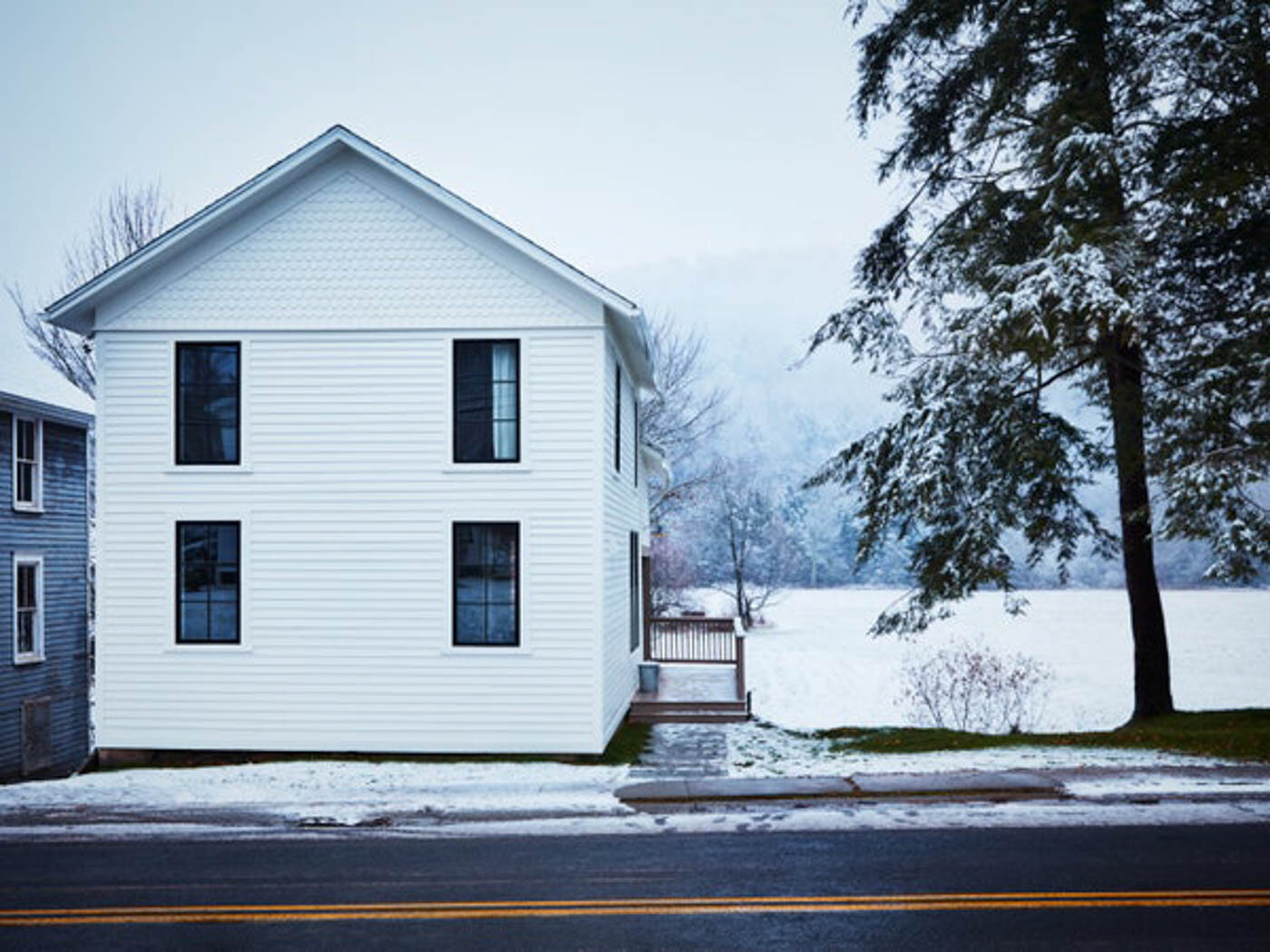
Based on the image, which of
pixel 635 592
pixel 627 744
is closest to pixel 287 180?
pixel 627 744

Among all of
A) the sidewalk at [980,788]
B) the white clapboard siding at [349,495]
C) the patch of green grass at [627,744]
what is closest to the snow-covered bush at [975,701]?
the patch of green grass at [627,744]

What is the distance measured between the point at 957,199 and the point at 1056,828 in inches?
474

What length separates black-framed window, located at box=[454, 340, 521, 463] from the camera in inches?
631

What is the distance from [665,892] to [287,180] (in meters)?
12.0

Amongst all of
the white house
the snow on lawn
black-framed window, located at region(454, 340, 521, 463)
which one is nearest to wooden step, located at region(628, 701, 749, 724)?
the white house

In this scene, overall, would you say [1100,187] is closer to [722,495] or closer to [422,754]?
[422,754]

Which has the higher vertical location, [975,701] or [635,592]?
[635,592]

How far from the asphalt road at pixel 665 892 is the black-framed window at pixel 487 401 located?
257 inches

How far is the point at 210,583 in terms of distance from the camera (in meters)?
16.2

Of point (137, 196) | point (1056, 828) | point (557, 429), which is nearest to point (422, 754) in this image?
point (557, 429)

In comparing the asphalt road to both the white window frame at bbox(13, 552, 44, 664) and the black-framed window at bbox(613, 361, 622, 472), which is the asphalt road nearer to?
the black-framed window at bbox(613, 361, 622, 472)

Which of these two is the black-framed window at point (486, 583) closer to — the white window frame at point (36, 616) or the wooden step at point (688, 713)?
the wooden step at point (688, 713)

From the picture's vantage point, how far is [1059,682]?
36.4 m

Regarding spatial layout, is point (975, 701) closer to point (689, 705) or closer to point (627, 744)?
point (689, 705)
